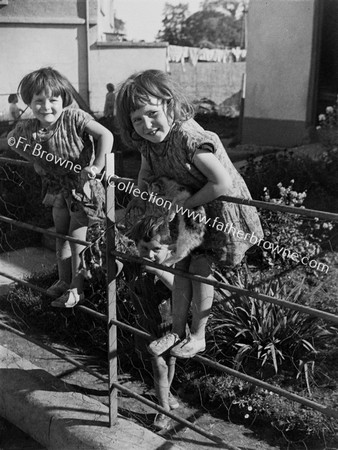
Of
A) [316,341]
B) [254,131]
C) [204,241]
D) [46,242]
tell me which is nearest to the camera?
[204,241]

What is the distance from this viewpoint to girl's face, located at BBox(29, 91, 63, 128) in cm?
325

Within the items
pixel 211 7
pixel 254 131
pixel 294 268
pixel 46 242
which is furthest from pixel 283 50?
pixel 211 7

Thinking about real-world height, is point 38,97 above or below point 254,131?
above

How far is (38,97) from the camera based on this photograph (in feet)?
10.7

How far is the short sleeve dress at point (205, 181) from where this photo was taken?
8.52 feet

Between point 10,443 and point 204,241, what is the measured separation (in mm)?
1497

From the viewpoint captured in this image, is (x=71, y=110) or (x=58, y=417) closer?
(x=58, y=417)

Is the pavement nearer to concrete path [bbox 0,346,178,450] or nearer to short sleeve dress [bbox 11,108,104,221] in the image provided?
concrete path [bbox 0,346,178,450]

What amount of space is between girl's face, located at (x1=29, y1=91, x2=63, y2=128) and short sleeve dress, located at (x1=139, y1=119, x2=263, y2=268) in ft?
2.43

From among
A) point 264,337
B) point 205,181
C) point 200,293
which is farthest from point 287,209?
point 264,337

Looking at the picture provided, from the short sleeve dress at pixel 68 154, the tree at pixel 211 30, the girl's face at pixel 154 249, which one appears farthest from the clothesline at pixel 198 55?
the tree at pixel 211 30

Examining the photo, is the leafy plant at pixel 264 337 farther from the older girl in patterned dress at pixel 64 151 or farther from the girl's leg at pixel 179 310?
the older girl in patterned dress at pixel 64 151

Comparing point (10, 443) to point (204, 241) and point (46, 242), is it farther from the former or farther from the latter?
point (46, 242)

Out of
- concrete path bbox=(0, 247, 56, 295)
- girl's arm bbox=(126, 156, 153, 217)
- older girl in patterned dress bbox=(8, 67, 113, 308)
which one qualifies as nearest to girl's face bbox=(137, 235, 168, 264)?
girl's arm bbox=(126, 156, 153, 217)
